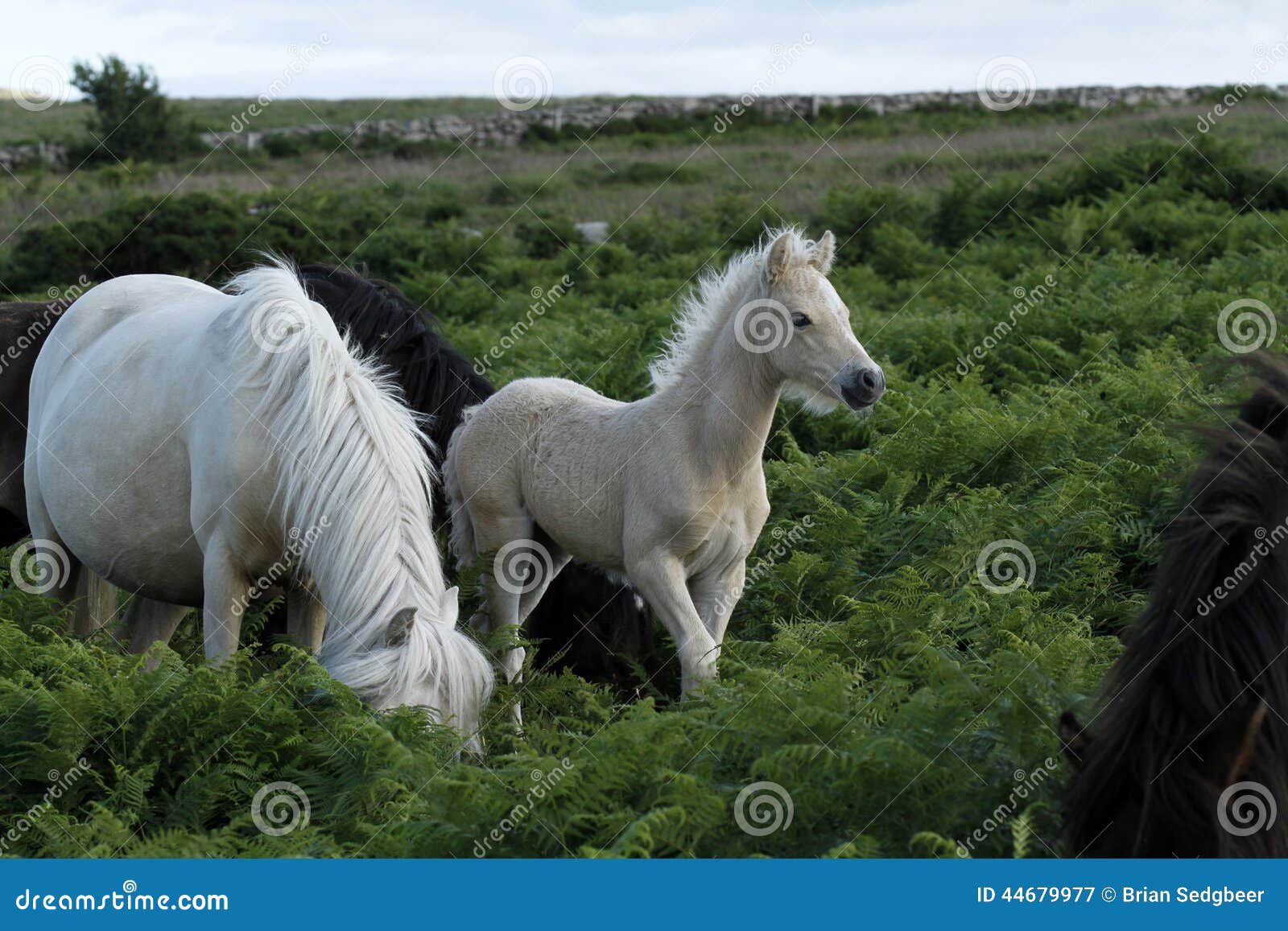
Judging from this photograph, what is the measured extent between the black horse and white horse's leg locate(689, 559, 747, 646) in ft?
1.37

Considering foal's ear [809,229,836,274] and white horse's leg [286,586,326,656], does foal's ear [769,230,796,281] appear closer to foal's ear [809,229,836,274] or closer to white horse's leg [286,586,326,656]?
foal's ear [809,229,836,274]

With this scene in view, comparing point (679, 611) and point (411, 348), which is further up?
point (411, 348)

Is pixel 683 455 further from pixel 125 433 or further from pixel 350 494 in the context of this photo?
pixel 125 433

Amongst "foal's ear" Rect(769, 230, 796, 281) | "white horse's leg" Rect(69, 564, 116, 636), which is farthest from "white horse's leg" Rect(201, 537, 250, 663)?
"foal's ear" Rect(769, 230, 796, 281)

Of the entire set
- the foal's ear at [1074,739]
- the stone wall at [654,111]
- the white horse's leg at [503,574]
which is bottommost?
the white horse's leg at [503,574]

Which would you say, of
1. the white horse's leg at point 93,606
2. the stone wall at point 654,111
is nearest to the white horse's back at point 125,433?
the white horse's leg at point 93,606

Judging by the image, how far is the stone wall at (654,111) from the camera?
36781 mm

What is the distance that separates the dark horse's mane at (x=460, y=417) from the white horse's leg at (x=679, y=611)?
0.68 meters

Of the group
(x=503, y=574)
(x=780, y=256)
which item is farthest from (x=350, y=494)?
(x=780, y=256)

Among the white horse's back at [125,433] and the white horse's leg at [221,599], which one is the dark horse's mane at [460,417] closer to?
the white horse's back at [125,433]

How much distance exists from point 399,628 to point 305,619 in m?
1.52

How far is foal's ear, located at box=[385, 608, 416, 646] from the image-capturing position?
13.9ft

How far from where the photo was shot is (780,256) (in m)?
5.23

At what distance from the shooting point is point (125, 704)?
4.67 metres
